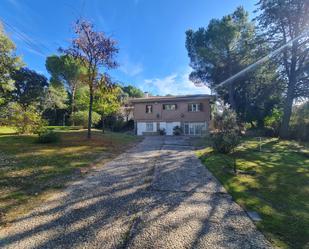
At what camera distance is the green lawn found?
358cm

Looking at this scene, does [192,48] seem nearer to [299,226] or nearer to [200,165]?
[200,165]

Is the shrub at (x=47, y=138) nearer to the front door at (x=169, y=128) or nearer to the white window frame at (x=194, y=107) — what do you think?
the front door at (x=169, y=128)

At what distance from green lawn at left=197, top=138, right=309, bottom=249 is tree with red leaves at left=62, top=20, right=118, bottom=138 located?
34.8 feet

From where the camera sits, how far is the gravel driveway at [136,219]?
3104 mm

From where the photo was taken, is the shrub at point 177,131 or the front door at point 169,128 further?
the front door at point 169,128

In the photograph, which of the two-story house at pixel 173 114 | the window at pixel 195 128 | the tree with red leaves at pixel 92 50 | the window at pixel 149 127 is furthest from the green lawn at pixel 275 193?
the window at pixel 149 127

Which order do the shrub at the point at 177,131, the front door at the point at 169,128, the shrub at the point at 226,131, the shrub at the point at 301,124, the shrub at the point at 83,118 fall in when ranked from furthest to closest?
the shrub at the point at 83,118, the front door at the point at 169,128, the shrub at the point at 177,131, the shrub at the point at 301,124, the shrub at the point at 226,131

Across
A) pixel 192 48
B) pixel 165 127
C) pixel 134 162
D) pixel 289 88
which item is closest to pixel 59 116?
pixel 165 127

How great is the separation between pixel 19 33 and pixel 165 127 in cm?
1876

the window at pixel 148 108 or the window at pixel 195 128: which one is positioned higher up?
the window at pixel 148 108

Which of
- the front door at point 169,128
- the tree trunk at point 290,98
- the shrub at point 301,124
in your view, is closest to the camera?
the tree trunk at point 290,98

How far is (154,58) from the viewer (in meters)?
27.5

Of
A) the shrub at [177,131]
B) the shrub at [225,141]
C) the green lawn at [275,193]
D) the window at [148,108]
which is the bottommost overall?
the green lawn at [275,193]

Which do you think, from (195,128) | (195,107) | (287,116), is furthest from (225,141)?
(195,107)
